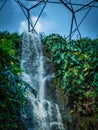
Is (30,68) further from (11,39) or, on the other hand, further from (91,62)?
(91,62)

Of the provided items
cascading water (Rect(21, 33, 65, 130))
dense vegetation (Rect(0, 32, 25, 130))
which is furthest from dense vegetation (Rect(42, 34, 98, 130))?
dense vegetation (Rect(0, 32, 25, 130))

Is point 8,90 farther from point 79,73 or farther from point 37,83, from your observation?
point 79,73

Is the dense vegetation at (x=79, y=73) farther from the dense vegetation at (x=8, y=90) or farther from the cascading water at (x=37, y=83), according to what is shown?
the dense vegetation at (x=8, y=90)

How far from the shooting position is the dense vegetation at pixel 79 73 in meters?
8.50

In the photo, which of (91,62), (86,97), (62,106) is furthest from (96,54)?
(62,106)

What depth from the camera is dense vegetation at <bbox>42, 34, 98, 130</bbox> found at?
27.9ft

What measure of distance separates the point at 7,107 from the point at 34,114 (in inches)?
134

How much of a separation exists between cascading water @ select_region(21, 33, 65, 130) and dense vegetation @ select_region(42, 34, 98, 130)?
57cm

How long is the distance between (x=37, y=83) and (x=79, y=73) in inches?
63.0

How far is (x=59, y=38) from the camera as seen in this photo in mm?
11523

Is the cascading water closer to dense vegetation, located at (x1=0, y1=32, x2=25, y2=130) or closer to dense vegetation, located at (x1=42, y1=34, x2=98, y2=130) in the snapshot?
dense vegetation, located at (x1=42, y1=34, x2=98, y2=130)

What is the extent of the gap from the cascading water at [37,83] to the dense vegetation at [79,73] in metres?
0.57

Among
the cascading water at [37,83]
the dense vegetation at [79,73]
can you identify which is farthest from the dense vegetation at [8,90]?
the dense vegetation at [79,73]

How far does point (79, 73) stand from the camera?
9422 mm
